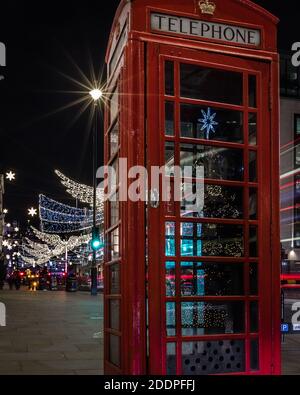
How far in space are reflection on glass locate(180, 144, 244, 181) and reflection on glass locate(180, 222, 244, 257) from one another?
0.41 metres

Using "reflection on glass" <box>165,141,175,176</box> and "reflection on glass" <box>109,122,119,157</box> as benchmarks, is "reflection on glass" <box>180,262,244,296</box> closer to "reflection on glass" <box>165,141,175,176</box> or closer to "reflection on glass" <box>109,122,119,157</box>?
"reflection on glass" <box>165,141,175,176</box>

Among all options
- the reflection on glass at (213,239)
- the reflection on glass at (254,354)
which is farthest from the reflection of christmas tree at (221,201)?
the reflection on glass at (254,354)

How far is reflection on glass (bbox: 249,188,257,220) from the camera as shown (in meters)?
5.11

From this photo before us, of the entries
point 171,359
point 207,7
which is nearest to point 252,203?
point 171,359

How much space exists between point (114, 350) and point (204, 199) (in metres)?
1.44

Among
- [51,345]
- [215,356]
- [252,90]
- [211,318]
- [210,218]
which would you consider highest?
[252,90]

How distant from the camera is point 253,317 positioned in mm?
5031

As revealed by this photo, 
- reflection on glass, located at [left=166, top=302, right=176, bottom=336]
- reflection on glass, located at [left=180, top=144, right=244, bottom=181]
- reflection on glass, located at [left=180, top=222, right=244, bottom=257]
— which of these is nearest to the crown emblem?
reflection on glass, located at [left=180, top=144, right=244, bottom=181]

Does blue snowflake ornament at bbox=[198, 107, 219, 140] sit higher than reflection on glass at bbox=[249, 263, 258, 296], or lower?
higher

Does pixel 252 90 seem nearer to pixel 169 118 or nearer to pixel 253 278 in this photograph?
pixel 169 118
